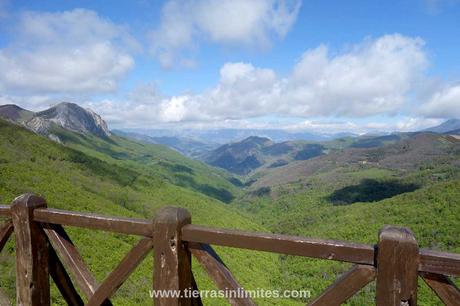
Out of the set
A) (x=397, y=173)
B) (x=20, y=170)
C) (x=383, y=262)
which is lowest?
(x=397, y=173)

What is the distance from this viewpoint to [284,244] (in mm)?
2967

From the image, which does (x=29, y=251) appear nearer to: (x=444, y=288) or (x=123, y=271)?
(x=123, y=271)

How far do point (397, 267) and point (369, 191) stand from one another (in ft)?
556

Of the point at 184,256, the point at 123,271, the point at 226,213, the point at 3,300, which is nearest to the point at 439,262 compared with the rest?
the point at 184,256

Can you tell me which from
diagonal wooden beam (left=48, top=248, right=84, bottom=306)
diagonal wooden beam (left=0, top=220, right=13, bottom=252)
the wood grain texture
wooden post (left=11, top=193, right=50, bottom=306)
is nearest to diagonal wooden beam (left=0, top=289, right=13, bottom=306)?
wooden post (left=11, top=193, right=50, bottom=306)

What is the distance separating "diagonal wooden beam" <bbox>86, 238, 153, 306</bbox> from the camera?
3.46m

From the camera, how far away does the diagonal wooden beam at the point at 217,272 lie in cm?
313

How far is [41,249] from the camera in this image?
4.25 m

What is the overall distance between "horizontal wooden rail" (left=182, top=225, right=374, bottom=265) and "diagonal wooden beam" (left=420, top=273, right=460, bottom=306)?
409 mm

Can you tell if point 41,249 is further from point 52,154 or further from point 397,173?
point 397,173

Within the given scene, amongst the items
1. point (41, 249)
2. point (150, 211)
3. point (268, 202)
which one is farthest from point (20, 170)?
point (268, 202)

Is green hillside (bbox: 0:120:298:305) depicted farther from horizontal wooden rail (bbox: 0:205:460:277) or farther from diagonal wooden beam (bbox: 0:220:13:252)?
horizontal wooden rail (bbox: 0:205:460:277)

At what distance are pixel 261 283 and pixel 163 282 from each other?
239 ft

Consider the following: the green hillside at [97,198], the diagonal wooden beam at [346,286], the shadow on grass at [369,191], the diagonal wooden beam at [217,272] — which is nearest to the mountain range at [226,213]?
the green hillside at [97,198]
